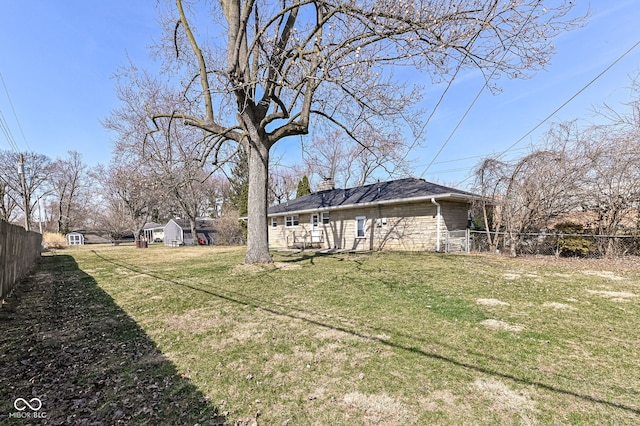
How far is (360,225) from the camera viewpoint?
16688mm

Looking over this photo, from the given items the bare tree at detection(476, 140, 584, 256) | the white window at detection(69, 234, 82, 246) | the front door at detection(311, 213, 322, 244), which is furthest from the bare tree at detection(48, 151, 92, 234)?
the bare tree at detection(476, 140, 584, 256)

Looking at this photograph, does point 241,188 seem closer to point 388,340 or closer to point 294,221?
point 294,221

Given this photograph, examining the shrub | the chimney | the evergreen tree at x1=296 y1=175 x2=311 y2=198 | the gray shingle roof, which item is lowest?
the shrub

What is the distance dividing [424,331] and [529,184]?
32.6 feet

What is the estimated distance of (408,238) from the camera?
1459cm

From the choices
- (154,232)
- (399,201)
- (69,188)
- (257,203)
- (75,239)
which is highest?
(69,188)

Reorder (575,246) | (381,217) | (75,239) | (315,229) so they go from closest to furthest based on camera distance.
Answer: (575,246) < (381,217) < (315,229) < (75,239)

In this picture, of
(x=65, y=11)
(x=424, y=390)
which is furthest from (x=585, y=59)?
(x=65, y=11)

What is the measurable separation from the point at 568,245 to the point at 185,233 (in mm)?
35614

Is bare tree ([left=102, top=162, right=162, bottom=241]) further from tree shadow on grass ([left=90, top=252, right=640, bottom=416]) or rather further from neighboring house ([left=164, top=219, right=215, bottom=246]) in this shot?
tree shadow on grass ([left=90, top=252, right=640, bottom=416])

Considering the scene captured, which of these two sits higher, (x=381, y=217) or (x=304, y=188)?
(x=304, y=188)

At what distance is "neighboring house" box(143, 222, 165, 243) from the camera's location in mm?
47013

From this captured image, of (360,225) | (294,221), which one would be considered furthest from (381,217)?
(294,221)

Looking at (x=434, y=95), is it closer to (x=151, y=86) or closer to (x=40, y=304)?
(x=151, y=86)
